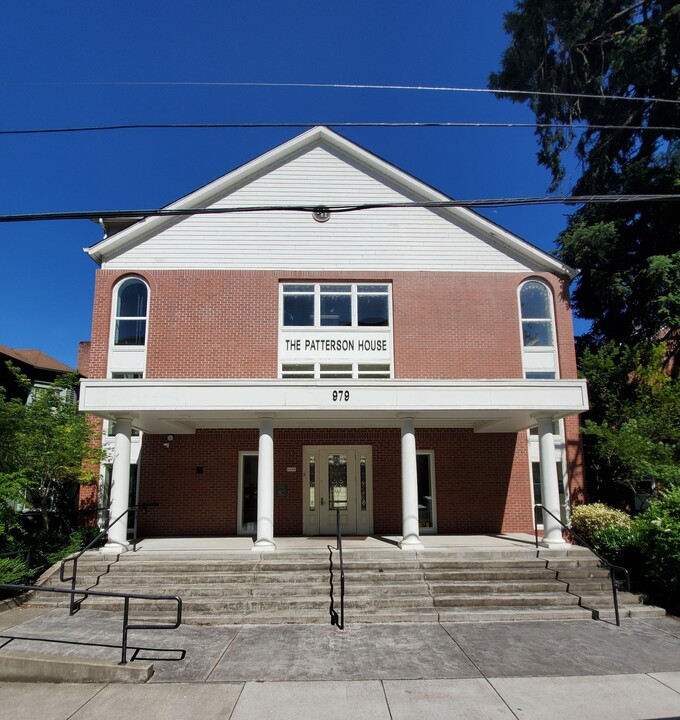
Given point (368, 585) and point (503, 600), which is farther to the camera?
point (368, 585)

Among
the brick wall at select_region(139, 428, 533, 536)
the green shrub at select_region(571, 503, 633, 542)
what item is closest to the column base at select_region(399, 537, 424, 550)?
the brick wall at select_region(139, 428, 533, 536)

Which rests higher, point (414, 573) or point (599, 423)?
point (599, 423)

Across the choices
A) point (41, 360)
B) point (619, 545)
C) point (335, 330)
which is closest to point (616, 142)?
point (335, 330)

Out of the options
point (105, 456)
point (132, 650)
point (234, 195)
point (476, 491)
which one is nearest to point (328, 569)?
point (132, 650)

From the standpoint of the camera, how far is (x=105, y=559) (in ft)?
35.2

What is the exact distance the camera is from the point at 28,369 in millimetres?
24125

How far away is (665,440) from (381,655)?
10.8 meters

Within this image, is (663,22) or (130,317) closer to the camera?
(130,317)

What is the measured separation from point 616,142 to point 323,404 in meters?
17.7

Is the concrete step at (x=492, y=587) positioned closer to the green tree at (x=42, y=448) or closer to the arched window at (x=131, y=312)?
the green tree at (x=42, y=448)

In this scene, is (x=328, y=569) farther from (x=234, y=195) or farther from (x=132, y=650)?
(x=234, y=195)

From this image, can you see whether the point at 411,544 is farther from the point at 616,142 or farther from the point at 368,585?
the point at 616,142

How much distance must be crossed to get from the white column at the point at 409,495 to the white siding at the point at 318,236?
222 inches

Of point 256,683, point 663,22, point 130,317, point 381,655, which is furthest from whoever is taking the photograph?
point 663,22
